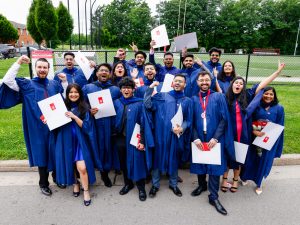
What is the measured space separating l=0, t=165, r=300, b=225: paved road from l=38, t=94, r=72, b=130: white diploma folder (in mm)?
1138

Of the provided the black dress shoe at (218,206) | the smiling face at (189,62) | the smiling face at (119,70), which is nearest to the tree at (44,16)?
the smiling face at (189,62)

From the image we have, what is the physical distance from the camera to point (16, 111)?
299 inches

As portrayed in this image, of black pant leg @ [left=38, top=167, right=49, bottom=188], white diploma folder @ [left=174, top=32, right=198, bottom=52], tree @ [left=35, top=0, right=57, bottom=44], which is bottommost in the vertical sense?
black pant leg @ [left=38, top=167, right=49, bottom=188]

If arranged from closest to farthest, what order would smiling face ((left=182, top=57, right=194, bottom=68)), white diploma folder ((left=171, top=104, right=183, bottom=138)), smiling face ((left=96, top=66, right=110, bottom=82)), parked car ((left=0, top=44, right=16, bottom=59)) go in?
white diploma folder ((left=171, top=104, right=183, bottom=138)) < smiling face ((left=96, top=66, right=110, bottom=82)) < smiling face ((left=182, top=57, right=194, bottom=68)) < parked car ((left=0, top=44, right=16, bottom=59))

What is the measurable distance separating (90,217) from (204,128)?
1.92 meters

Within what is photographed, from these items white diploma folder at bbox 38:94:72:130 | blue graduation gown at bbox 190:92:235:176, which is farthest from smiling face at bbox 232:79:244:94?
white diploma folder at bbox 38:94:72:130

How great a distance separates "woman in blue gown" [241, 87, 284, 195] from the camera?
12.6ft

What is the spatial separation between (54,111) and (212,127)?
216cm

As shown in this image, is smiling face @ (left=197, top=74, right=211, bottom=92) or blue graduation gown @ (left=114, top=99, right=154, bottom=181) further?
blue graduation gown @ (left=114, top=99, right=154, bottom=181)

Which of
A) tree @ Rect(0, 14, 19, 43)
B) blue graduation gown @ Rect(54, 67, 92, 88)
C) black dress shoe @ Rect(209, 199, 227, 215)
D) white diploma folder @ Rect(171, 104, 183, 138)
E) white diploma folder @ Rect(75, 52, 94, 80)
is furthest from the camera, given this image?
tree @ Rect(0, 14, 19, 43)

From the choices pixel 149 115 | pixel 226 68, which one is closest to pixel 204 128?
pixel 149 115

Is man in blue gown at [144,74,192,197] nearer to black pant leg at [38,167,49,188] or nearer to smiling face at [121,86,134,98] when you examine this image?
smiling face at [121,86,134,98]

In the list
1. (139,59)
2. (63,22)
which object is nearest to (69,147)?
(139,59)

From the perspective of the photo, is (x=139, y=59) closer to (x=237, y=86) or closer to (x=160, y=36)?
(x=160, y=36)
